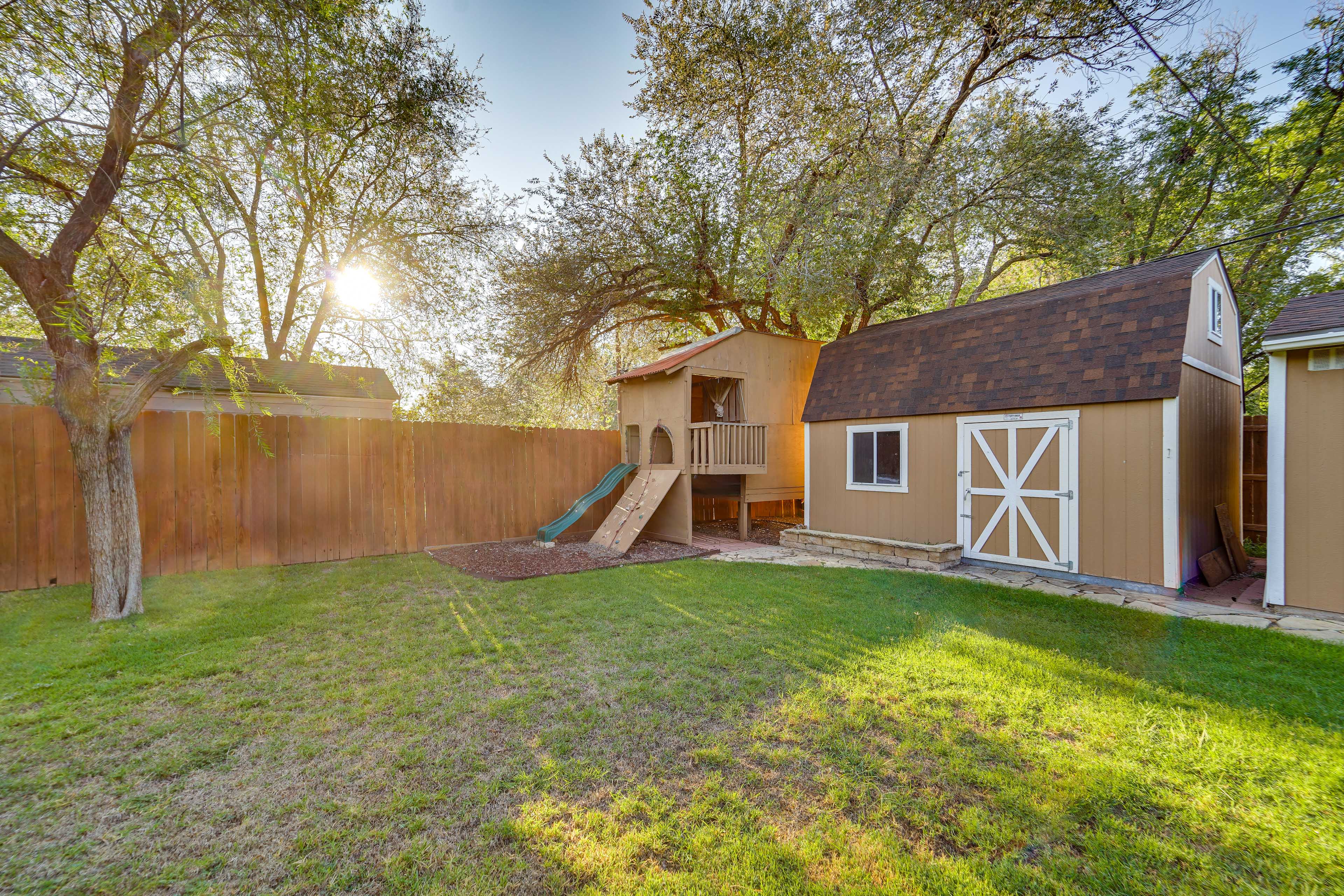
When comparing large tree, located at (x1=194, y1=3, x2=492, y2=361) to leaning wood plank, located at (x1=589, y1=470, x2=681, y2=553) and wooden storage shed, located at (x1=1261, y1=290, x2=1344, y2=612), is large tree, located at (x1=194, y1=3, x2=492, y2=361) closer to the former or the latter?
leaning wood plank, located at (x1=589, y1=470, x2=681, y2=553)

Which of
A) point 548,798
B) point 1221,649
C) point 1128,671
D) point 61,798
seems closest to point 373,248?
point 61,798

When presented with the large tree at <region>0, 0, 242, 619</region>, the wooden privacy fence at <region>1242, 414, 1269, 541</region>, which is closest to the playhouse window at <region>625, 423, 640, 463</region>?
the large tree at <region>0, 0, 242, 619</region>

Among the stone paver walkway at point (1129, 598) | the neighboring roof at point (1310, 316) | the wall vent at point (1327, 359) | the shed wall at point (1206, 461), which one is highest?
the neighboring roof at point (1310, 316)

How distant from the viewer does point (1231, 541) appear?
20.4ft

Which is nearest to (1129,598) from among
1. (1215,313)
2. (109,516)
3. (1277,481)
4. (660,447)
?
(1277,481)

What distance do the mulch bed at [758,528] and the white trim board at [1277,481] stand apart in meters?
5.40

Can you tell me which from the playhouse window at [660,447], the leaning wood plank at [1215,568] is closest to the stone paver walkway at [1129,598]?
the leaning wood plank at [1215,568]

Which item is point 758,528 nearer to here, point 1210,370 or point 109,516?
point 1210,370

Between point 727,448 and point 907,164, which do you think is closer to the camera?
point 727,448

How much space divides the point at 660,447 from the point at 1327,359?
8314mm

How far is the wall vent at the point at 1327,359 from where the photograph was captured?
4.55m

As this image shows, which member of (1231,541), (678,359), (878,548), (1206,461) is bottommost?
(878,548)

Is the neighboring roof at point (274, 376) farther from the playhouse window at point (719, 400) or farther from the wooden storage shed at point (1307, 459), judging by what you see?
the wooden storage shed at point (1307, 459)

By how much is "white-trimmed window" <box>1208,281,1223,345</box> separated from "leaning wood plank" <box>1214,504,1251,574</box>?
2.12 meters
